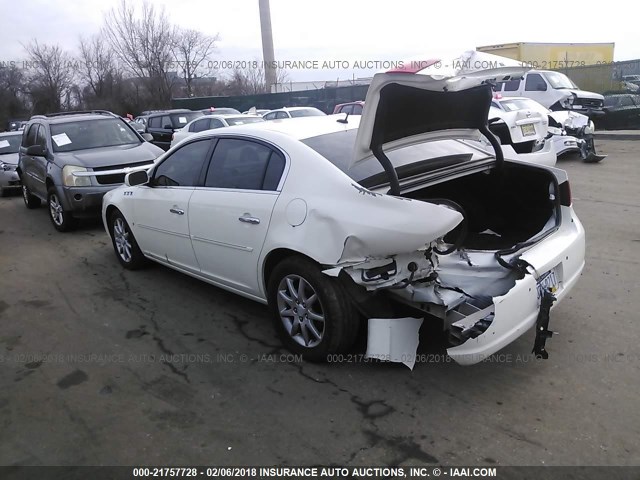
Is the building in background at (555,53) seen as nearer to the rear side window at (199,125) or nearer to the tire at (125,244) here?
the rear side window at (199,125)

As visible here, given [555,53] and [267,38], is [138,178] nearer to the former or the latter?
[555,53]

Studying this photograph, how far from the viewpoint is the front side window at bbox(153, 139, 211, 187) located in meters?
4.56

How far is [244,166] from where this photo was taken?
4086 mm

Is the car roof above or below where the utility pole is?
below

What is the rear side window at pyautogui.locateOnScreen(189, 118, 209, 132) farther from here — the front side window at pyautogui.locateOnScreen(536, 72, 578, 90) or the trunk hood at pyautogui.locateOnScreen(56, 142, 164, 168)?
the front side window at pyautogui.locateOnScreen(536, 72, 578, 90)

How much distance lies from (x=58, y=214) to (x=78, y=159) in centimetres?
95

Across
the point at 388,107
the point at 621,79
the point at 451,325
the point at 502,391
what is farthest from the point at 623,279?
the point at 621,79

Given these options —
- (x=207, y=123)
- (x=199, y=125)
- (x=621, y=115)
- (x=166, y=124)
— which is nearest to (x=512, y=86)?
(x=621, y=115)

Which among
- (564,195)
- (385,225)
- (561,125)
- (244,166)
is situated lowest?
(561,125)

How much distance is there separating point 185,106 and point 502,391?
33.7 meters

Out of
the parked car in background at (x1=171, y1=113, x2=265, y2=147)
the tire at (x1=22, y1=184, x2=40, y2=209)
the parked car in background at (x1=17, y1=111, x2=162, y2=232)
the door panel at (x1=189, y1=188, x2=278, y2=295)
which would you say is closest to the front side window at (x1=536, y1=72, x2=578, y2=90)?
the parked car in background at (x1=171, y1=113, x2=265, y2=147)

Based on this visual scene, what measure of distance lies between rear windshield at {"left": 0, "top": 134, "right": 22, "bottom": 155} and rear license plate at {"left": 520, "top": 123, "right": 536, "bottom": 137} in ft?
39.6

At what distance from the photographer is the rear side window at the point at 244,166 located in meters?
3.80

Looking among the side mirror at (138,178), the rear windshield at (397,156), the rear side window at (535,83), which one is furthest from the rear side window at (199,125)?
the rear windshield at (397,156)
